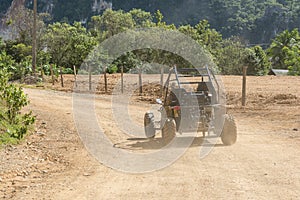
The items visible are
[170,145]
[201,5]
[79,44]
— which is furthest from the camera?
[201,5]

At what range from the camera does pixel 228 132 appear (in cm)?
1112

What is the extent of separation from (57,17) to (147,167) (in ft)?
497

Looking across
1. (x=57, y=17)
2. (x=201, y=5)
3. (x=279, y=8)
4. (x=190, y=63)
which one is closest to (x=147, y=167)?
(x=190, y=63)

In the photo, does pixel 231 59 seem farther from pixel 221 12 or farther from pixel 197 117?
pixel 221 12

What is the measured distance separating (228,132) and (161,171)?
295 centimetres

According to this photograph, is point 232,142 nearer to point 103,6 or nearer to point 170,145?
point 170,145

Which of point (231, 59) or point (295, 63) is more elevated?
point (231, 59)

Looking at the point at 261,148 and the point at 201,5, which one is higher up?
the point at 201,5

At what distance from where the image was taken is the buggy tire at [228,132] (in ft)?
36.4

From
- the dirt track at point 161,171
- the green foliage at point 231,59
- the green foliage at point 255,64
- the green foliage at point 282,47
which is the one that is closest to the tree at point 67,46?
the green foliage at point 231,59

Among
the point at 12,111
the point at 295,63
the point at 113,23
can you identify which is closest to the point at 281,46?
the point at 295,63

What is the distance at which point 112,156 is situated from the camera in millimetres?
10312

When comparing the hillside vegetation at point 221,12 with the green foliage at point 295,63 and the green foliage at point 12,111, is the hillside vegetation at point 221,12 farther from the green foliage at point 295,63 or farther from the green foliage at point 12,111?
the green foliage at point 12,111

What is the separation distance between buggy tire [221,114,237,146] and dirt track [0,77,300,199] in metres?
0.19
